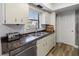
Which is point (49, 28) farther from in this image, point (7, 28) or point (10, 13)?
point (10, 13)

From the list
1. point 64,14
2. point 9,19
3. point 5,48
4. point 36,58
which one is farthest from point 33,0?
point 64,14

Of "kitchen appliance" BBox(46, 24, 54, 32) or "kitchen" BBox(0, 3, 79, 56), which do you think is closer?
"kitchen" BBox(0, 3, 79, 56)

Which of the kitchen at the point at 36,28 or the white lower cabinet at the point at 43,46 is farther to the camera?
the white lower cabinet at the point at 43,46

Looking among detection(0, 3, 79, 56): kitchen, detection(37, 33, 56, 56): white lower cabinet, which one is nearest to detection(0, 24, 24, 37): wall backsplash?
detection(0, 3, 79, 56): kitchen

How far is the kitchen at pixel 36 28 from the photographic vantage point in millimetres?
1962

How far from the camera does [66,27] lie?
5.94 meters

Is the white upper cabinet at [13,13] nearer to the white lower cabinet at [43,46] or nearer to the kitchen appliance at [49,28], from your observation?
the white lower cabinet at [43,46]

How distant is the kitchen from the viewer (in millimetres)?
1962

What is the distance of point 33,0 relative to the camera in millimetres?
833

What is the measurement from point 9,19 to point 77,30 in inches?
149

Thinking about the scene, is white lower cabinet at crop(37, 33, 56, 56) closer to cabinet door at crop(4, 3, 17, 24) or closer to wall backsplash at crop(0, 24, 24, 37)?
wall backsplash at crop(0, 24, 24, 37)

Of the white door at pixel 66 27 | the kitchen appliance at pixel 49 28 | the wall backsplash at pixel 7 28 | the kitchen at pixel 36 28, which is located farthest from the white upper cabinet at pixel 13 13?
the white door at pixel 66 27

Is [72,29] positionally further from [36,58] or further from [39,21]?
[36,58]

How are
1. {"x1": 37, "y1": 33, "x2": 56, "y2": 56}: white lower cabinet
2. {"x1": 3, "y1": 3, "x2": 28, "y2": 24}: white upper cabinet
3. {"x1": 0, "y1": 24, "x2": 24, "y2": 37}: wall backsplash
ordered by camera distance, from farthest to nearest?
{"x1": 37, "y1": 33, "x2": 56, "y2": 56}: white lower cabinet → {"x1": 0, "y1": 24, "x2": 24, "y2": 37}: wall backsplash → {"x1": 3, "y1": 3, "x2": 28, "y2": 24}: white upper cabinet
